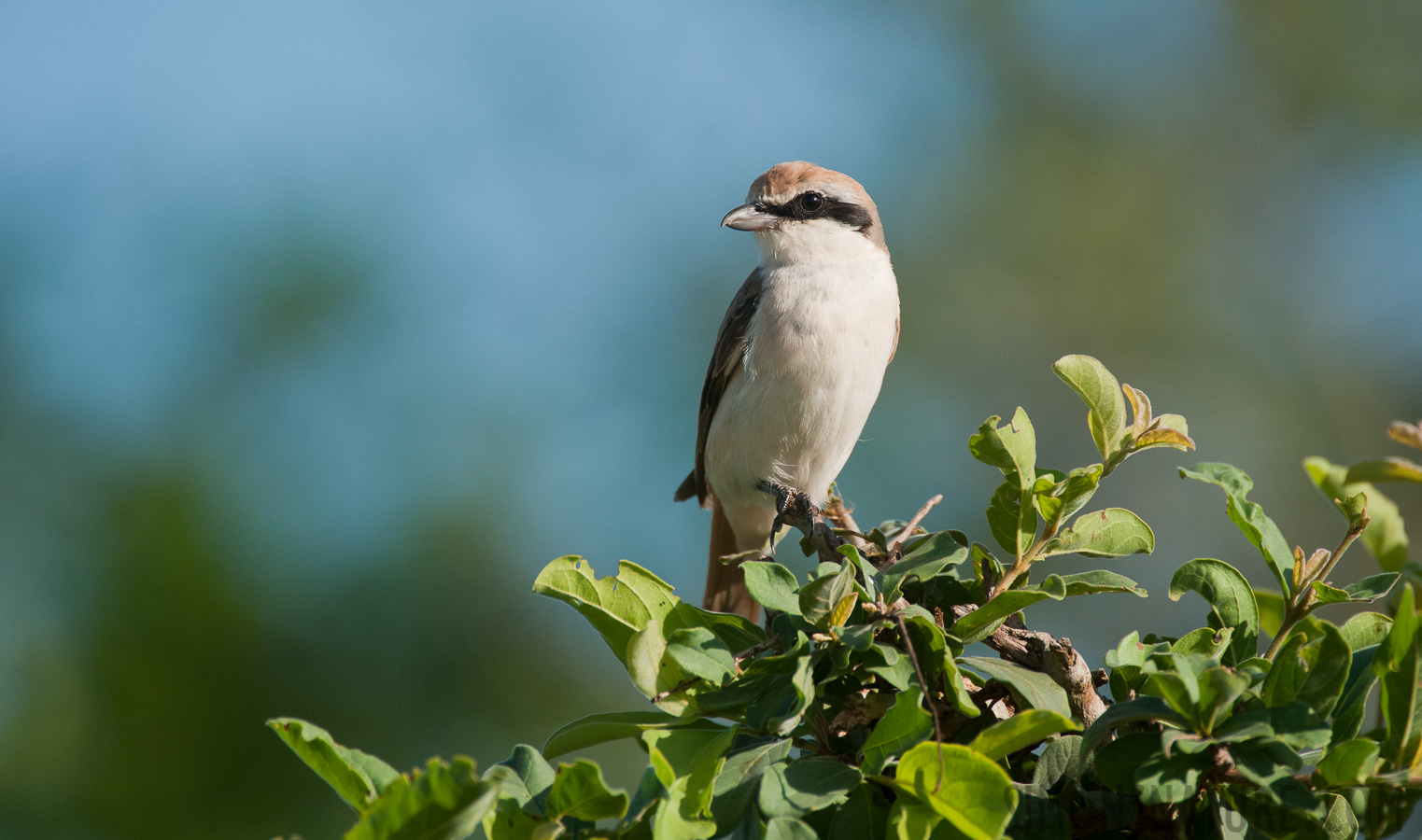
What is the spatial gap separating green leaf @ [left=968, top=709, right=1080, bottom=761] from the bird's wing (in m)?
3.41

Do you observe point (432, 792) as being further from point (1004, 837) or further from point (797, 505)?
point (797, 505)

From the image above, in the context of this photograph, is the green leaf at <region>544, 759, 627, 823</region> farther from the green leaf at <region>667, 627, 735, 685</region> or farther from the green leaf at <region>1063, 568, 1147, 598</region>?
the green leaf at <region>1063, 568, 1147, 598</region>

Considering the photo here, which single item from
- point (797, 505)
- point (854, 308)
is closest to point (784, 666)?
point (797, 505)

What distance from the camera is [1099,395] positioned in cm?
165

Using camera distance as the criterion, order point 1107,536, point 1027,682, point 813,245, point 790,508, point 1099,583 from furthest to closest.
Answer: point 813,245, point 790,508, point 1107,536, point 1099,583, point 1027,682

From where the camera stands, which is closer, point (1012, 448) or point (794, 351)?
point (1012, 448)

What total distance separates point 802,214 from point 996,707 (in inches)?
137

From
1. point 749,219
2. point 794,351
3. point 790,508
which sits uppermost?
point 749,219

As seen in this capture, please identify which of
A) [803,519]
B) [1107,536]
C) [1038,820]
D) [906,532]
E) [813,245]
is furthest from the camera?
[813,245]

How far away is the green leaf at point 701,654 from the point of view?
4.61 ft

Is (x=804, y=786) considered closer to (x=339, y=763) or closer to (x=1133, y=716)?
(x=1133, y=716)

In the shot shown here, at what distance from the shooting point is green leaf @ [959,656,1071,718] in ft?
4.65

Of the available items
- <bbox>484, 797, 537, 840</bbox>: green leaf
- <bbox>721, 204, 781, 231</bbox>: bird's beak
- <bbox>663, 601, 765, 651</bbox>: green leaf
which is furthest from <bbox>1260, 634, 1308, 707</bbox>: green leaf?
<bbox>721, 204, 781, 231</bbox>: bird's beak

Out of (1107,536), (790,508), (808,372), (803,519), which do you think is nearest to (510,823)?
(1107,536)
